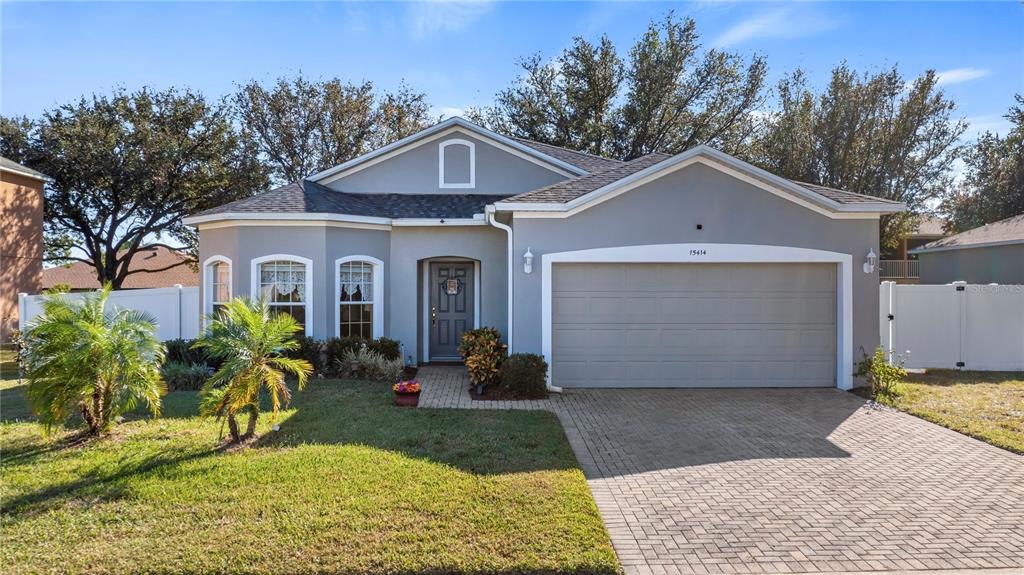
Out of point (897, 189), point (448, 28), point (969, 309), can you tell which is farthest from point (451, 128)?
point (897, 189)

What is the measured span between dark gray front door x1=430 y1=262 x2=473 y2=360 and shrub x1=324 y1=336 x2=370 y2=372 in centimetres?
245

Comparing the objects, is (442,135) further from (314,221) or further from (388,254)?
(314,221)

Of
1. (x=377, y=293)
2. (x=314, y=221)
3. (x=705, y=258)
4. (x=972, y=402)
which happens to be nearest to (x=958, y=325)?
(x=972, y=402)

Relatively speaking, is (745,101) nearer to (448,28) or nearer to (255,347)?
(448,28)

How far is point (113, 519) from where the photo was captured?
184 inches

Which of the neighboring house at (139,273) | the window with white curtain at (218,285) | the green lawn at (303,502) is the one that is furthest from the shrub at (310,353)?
the neighboring house at (139,273)

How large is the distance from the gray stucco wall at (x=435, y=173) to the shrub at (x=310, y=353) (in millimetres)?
4660

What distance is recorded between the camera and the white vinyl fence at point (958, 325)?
475 inches

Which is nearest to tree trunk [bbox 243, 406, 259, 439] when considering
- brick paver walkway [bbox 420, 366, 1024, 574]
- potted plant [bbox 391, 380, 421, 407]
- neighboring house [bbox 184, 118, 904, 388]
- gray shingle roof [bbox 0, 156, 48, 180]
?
potted plant [bbox 391, 380, 421, 407]

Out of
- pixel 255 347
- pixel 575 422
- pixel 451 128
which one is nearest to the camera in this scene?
pixel 255 347

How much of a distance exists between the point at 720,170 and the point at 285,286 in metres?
8.65

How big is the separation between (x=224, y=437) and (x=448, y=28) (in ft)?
28.4

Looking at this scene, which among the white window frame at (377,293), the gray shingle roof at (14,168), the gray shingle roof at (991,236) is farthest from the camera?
the gray shingle roof at (14,168)

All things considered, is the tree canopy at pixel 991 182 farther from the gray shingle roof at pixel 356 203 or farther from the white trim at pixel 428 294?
the white trim at pixel 428 294
